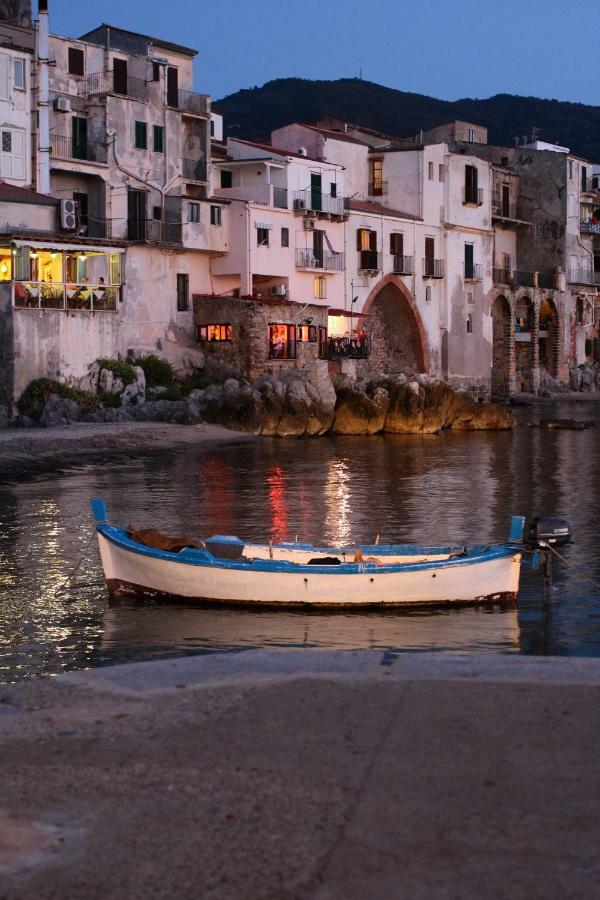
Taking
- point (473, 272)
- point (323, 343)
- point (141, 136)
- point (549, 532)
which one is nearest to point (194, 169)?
point (141, 136)

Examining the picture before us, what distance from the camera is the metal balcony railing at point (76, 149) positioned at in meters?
47.7

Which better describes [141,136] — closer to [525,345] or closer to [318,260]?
[318,260]

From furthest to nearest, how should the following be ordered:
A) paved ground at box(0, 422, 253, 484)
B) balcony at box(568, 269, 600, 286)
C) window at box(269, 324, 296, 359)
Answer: balcony at box(568, 269, 600, 286) → window at box(269, 324, 296, 359) → paved ground at box(0, 422, 253, 484)

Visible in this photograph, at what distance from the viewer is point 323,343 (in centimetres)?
5697

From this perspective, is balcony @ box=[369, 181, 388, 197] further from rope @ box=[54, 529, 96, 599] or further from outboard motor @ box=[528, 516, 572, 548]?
outboard motor @ box=[528, 516, 572, 548]

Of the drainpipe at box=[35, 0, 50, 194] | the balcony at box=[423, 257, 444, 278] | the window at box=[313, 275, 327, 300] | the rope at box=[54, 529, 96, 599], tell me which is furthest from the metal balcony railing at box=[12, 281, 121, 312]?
the rope at box=[54, 529, 96, 599]

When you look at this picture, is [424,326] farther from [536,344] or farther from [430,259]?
[536,344]

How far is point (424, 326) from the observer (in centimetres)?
6712

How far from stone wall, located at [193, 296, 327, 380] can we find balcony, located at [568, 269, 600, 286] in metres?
36.3

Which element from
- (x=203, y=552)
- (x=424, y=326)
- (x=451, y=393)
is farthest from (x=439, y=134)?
(x=203, y=552)

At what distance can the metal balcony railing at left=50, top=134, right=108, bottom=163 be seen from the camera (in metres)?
47.7

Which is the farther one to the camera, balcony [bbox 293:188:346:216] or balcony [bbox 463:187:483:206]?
balcony [bbox 463:187:483:206]

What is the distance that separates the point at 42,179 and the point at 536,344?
138 ft

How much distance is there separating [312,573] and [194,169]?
41.6 metres
